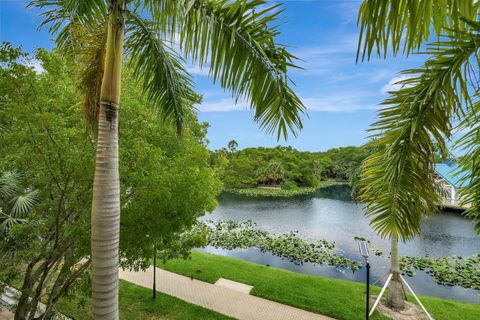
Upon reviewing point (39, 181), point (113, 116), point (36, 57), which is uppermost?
point (36, 57)

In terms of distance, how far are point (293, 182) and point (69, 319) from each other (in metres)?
44.7

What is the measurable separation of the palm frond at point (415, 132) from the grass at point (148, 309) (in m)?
6.50

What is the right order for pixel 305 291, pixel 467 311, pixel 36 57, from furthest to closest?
pixel 305 291 < pixel 467 311 < pixel 36 57

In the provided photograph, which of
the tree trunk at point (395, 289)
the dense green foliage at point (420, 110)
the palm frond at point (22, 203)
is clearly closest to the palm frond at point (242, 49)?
the dense green foliage at point (420, 110)

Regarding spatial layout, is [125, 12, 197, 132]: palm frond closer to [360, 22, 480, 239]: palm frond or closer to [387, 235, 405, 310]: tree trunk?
[360, 22, 480, 239]: palm frond

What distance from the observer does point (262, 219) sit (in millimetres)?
25453

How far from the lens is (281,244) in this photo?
17.8m

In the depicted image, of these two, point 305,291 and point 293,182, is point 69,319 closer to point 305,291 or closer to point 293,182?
point 305,291

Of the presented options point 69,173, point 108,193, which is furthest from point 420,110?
point 69,173

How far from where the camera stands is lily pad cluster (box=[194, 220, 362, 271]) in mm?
15523

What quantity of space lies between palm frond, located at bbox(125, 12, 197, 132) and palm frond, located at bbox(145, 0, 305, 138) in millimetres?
992

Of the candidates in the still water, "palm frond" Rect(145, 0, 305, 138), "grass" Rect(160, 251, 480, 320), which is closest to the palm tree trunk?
"palm frond" Rect(145, 0, 305, 138)

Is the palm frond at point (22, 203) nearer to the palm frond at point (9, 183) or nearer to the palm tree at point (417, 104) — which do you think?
the palm frond at point (9, 183)

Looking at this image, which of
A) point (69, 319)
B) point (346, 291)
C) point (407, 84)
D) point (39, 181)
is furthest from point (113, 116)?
point (346, 291)
